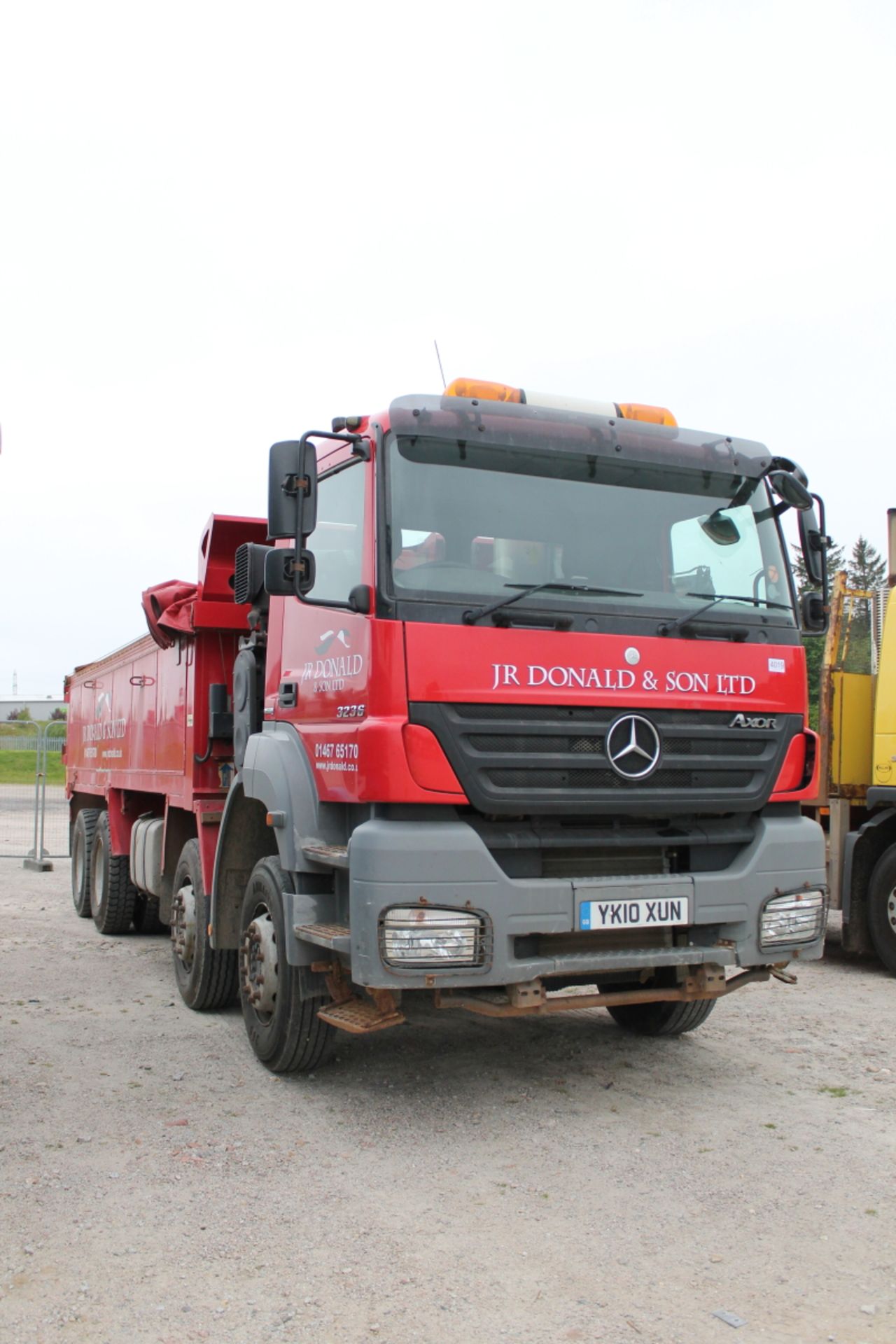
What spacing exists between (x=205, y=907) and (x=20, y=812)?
1543 centimetres

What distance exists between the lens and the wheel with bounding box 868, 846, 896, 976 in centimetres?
856

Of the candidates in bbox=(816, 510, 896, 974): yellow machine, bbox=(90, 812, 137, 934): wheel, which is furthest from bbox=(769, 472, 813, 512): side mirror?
bbox=(90, 812, 137, 934): wheel

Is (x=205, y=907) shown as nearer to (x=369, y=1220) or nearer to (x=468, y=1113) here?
(x=468, y=1113)

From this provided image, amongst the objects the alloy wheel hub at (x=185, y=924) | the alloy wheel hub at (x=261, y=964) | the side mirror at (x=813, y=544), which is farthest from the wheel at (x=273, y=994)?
the side mirror at (x=813, y=544)

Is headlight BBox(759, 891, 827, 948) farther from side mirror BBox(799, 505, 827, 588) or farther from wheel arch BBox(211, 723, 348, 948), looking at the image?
wheel arch BBox(211, 723, 348, 948)

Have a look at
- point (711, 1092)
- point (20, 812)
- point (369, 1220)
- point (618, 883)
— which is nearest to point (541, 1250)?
point (369, 1220)

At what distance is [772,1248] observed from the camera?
12.5 feet

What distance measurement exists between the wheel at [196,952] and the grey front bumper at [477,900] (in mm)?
2373

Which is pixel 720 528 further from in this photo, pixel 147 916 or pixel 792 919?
pixel 147 916

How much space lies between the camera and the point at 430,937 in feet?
15.1

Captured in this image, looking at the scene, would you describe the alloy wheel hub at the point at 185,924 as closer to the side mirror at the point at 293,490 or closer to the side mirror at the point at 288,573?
the side mirror at the point at 288,573

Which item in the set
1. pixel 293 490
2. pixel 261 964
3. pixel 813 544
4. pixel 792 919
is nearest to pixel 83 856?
pixel 261 964

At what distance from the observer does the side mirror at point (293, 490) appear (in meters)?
4.99

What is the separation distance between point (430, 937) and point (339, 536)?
5.75ft
